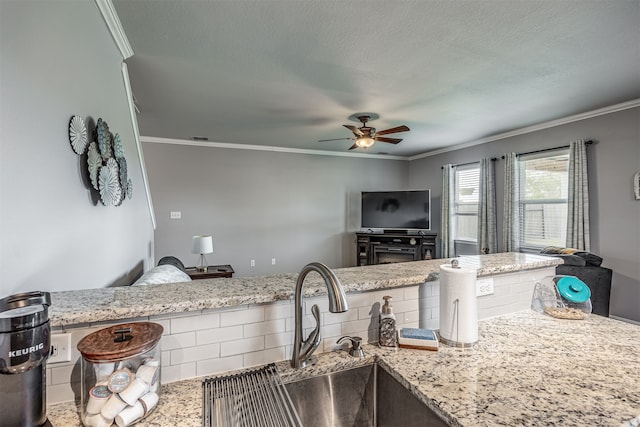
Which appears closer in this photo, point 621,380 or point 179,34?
point 621,380

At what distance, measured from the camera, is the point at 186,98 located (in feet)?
10.2


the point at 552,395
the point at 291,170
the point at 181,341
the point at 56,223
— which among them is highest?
the point at 291,170

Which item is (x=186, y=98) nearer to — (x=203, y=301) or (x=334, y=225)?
(x=203, y=301)

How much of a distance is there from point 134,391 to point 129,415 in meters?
0.05

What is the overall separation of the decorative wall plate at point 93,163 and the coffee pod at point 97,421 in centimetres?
122

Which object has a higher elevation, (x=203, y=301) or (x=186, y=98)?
(x=186, y=98)

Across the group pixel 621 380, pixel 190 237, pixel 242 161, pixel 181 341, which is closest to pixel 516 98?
pixel 621 380

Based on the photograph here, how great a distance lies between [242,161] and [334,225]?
2134 mm

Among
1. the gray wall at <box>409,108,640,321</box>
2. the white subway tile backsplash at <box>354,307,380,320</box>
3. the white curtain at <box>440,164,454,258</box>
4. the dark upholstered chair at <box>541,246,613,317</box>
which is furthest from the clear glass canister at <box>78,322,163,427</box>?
the white curtain at <box>440,164,454,258</box>

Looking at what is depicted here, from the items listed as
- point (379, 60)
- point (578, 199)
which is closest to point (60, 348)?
point (379, 60)

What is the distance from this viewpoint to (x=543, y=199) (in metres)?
4.12

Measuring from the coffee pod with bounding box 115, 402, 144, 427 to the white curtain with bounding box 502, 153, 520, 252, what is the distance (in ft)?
16.0

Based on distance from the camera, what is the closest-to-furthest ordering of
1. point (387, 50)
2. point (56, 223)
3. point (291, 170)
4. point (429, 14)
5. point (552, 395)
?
point (552, 395)
point (56, 223)
point (429, 14)
point (387, 50)
point (291, 170)

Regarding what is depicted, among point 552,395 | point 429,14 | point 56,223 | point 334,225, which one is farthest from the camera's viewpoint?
point 334,225
